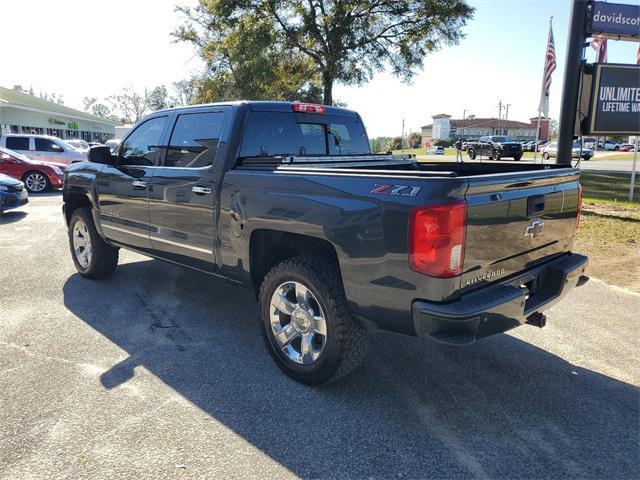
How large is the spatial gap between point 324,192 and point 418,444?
1.55 metres

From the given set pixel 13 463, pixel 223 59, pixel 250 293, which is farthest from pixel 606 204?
pixel 223 59

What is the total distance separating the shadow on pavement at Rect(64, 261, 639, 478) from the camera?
8.18ft

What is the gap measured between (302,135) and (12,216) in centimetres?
898

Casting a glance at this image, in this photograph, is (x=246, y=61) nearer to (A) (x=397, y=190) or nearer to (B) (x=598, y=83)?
(B) (x=598, y=83)

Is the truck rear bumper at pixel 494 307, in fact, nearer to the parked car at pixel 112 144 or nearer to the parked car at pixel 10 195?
the parked car at pixel 112 144

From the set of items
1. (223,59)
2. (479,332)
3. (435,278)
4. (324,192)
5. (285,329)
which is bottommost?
(285,329)

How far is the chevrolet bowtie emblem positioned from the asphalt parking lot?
3.55ft

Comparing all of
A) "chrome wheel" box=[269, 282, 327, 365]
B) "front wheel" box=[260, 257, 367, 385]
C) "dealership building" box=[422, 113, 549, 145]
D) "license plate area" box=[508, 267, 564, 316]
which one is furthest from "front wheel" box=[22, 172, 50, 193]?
"dealership building" box=[422, 113, 549, 145]

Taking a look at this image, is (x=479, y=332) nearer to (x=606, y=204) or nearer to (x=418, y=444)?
(x=418, y=444)

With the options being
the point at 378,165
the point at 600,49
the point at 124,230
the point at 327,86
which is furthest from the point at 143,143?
the point at 327,86

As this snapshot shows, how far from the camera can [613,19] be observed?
8.70 metres

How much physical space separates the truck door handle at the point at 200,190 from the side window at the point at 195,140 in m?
0.20

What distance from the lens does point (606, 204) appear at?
11.6 metres

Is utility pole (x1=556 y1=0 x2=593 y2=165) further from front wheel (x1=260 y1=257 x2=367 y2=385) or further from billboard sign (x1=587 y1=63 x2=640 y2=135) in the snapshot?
front wheel (x1=260 y1=257 x2=367 y2=385)
